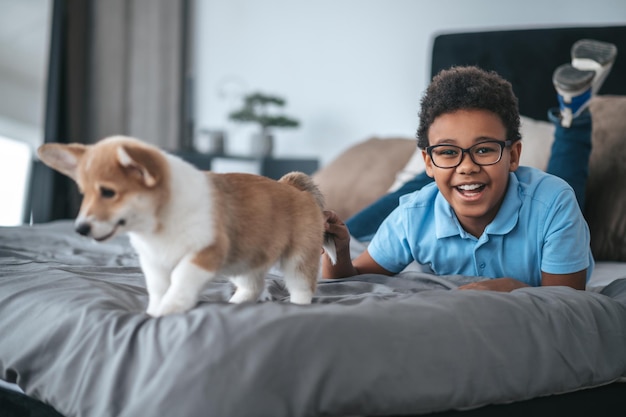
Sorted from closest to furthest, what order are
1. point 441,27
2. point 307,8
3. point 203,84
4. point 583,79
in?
point 583,79 → point 441,27 → point 307,8 → point 203,84

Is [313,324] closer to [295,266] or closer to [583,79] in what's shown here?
[295,266]

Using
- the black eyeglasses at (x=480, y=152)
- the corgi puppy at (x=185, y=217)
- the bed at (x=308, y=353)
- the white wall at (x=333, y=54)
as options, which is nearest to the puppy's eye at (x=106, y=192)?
the corgi puppy at (x=185, y=217)

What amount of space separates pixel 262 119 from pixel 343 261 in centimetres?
236

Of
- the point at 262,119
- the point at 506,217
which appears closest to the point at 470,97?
the point at 506,217

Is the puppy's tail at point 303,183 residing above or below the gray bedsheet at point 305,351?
above

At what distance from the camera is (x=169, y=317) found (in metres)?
0.75

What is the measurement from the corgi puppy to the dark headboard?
1.78m

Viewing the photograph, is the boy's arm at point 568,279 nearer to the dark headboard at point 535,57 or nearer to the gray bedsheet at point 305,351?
the gray bedsheet at point 305,351

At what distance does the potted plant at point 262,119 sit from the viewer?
138 inches

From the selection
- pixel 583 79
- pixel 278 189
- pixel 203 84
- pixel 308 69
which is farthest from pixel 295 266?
pixel 203 84

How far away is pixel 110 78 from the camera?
372cm

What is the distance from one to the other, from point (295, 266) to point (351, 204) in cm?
133

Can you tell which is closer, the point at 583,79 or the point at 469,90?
the point at 469,90

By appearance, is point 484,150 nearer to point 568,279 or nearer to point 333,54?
point 568,279
